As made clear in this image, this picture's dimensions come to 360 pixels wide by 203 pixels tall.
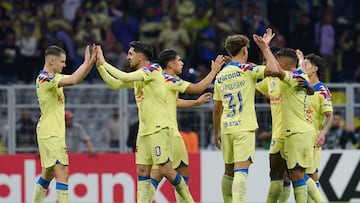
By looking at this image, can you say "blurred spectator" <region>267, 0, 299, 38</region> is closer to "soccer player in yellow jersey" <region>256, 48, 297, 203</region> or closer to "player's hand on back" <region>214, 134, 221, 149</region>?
"player's hand on back" <region>214, 134, 221, 149</region>

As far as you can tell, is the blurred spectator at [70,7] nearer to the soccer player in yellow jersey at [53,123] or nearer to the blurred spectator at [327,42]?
the blurred spectator at [327,42]

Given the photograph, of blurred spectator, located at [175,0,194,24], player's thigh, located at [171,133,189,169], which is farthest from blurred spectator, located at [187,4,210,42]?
player's thigh, located at [171,133,189,169]

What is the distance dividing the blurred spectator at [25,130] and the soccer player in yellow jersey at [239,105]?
321 inches

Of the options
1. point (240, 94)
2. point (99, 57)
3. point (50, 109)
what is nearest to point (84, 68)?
point (99, 57)

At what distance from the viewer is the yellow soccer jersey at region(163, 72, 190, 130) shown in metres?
17.8

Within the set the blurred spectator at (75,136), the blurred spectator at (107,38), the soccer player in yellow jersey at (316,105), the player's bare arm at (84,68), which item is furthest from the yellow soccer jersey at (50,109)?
the blurred spectator at (107,38)

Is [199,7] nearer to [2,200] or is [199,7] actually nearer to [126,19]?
[126,19]

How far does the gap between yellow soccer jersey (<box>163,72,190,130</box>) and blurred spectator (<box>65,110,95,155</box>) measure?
5.42 m

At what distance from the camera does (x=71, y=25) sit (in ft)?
91.8

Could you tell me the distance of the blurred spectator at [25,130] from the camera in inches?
946

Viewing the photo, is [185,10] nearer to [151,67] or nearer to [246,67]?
[151,67]

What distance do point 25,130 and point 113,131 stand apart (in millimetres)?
1744

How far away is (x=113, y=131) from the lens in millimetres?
24188

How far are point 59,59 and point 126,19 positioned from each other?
10729 millimetres
